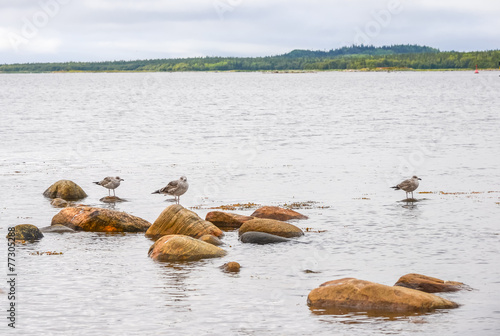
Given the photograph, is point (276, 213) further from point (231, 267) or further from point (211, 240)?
point (231, 267)

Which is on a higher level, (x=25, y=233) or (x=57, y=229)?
(x=25, y=233)

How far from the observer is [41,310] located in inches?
649

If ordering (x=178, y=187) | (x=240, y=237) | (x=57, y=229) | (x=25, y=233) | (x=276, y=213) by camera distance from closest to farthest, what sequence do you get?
(x=240, y=237), (x=25, y=233), (x=57, y=229), (x=276, y=213), (x=178, y=187)

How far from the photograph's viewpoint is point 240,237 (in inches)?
933

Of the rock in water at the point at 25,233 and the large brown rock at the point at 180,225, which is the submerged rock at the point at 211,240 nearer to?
the large brown rock at the point at 180,225

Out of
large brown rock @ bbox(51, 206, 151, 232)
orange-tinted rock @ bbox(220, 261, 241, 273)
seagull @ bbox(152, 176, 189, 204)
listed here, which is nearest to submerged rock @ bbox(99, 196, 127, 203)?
seagull @ bbox(152, 176, 189, 204)

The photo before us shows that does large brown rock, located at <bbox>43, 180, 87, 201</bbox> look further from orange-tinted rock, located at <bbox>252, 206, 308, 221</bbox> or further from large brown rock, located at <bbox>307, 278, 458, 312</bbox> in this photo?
large brown rock, located at <bbox>307, 278, 458, 312</bbox>

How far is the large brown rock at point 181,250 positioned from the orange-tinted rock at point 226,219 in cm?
428

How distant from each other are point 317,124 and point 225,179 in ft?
140

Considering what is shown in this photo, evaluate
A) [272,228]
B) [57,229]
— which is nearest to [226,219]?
[272,228]

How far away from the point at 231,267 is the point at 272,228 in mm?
4609

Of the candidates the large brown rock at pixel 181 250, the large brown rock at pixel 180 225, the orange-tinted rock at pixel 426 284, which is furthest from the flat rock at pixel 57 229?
the orange-tinted rock at pixel 426 284

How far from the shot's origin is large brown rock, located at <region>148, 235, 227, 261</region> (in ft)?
69.0

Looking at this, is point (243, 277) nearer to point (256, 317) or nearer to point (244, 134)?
point (256, 317)
